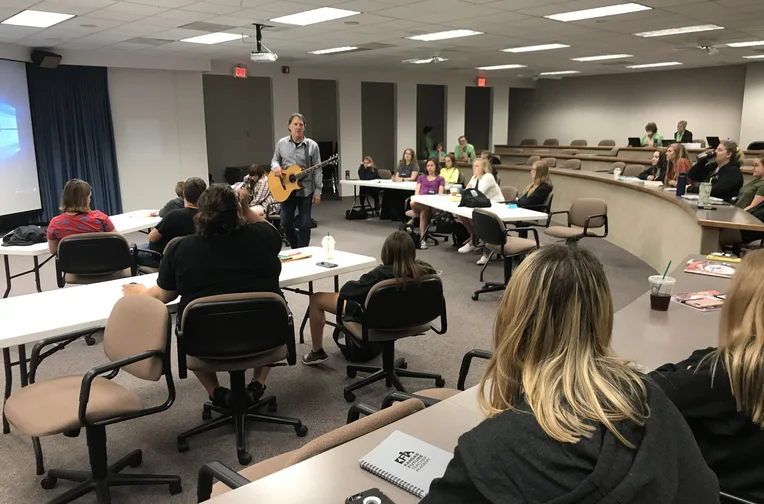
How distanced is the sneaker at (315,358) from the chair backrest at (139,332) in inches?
57.7

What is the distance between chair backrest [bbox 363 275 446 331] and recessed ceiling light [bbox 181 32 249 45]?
618cm

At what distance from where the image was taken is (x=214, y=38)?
8.38m

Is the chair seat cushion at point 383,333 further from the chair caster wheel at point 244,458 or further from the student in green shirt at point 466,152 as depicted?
the student in green shirt at point 466,152

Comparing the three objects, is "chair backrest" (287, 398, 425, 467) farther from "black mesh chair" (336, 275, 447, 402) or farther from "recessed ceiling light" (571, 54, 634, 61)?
"recessed ceiling light" (571, 54, 634, 61)

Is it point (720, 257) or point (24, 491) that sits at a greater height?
point (720, 257)

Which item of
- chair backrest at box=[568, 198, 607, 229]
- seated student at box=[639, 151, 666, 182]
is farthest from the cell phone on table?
seated student at box=[639, 151, 666, 182]

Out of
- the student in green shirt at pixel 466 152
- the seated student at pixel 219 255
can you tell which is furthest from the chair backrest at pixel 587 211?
the student in green shirt at pixel 466 152

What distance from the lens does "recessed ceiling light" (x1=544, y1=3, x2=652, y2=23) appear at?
638cm

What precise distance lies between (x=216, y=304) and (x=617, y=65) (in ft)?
42.8

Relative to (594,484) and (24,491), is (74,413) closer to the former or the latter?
(24,491)

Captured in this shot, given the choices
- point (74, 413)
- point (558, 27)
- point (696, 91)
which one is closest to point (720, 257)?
point (74, 413)

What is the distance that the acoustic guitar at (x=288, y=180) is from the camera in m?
6.38

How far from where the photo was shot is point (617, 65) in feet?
43.3

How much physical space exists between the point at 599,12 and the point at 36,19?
6.46m
